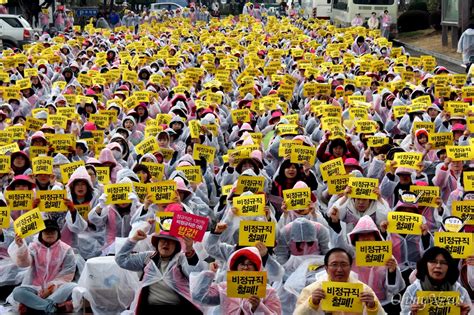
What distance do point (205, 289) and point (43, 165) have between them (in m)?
3.76

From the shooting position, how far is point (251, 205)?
7797mm

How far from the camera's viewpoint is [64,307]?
7.84m

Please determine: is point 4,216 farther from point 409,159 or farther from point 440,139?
point 440,139

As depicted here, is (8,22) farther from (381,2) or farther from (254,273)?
(254,273)

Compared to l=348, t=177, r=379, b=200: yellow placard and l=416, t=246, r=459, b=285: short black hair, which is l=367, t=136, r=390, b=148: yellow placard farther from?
l=416, t=246, r=459, b=285: short black hair

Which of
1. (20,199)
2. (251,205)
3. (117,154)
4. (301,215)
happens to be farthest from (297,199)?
(117,154)

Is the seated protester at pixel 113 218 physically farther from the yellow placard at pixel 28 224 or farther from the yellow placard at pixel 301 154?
the yellow placard at pixel 301 154

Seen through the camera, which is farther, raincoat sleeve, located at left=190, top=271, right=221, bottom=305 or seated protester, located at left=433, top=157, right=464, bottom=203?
seated protester, located at left=433, top=157, right=464, bottom=203

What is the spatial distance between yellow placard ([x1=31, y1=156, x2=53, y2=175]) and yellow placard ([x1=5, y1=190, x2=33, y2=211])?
932 millimetres

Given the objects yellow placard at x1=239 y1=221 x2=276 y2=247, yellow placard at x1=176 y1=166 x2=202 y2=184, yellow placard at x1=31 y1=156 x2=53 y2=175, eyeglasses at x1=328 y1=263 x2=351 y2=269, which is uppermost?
eyeglasses at x1=328 y1=263 x2=351 y2=269

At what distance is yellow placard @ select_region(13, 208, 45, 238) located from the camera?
7.69 metres

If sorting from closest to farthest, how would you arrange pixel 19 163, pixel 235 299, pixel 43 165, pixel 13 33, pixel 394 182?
pixel 235 299 → pixel 394 182 → pixel 43 165 → pixel 19 163 → pixel 13 33

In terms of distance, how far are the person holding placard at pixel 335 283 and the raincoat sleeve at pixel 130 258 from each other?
5.04ft

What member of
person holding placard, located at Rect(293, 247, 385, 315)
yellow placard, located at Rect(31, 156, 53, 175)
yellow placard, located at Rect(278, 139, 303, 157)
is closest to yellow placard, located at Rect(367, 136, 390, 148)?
yellow placard, located at Rect(278, 139, 303, 157)
